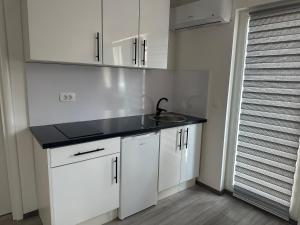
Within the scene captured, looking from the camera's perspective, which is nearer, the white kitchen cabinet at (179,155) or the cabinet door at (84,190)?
the cabinet door at (84,190)

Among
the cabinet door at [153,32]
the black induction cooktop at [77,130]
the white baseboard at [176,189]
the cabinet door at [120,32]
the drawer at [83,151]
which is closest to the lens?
the drawer at [83,151]

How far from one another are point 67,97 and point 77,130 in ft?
1.35

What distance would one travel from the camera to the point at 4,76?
5.77 feet

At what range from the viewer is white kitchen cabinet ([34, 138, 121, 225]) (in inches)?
61.8

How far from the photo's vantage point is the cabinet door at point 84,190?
5.26ft

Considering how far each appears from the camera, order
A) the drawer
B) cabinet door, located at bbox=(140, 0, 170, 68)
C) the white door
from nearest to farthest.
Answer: the drawer, the white door, cabinet door, located at bbox=(140, 0, 170, 68)

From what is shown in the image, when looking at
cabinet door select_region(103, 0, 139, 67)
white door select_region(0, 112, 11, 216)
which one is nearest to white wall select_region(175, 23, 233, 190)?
cabinet door select_region(103, 0, 139, 67)

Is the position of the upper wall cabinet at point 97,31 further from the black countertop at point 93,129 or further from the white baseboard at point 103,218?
the white baseboard at point 103,218

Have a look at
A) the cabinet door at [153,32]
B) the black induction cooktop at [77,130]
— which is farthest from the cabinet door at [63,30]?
the black induction cooktop at [77,130]

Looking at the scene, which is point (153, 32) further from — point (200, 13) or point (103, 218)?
point (103, 218)

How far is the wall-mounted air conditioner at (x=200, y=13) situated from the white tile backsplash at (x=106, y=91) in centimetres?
57

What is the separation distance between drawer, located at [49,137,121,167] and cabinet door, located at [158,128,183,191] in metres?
0.56

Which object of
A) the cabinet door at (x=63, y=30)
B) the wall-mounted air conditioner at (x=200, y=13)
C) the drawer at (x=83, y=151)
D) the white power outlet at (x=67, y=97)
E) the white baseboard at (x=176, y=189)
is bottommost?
the white baseboard at (x=176, y=189)

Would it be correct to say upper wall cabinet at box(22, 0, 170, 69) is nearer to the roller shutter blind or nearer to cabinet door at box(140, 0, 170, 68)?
cabinet door at box(140, 0, 170, 68)
